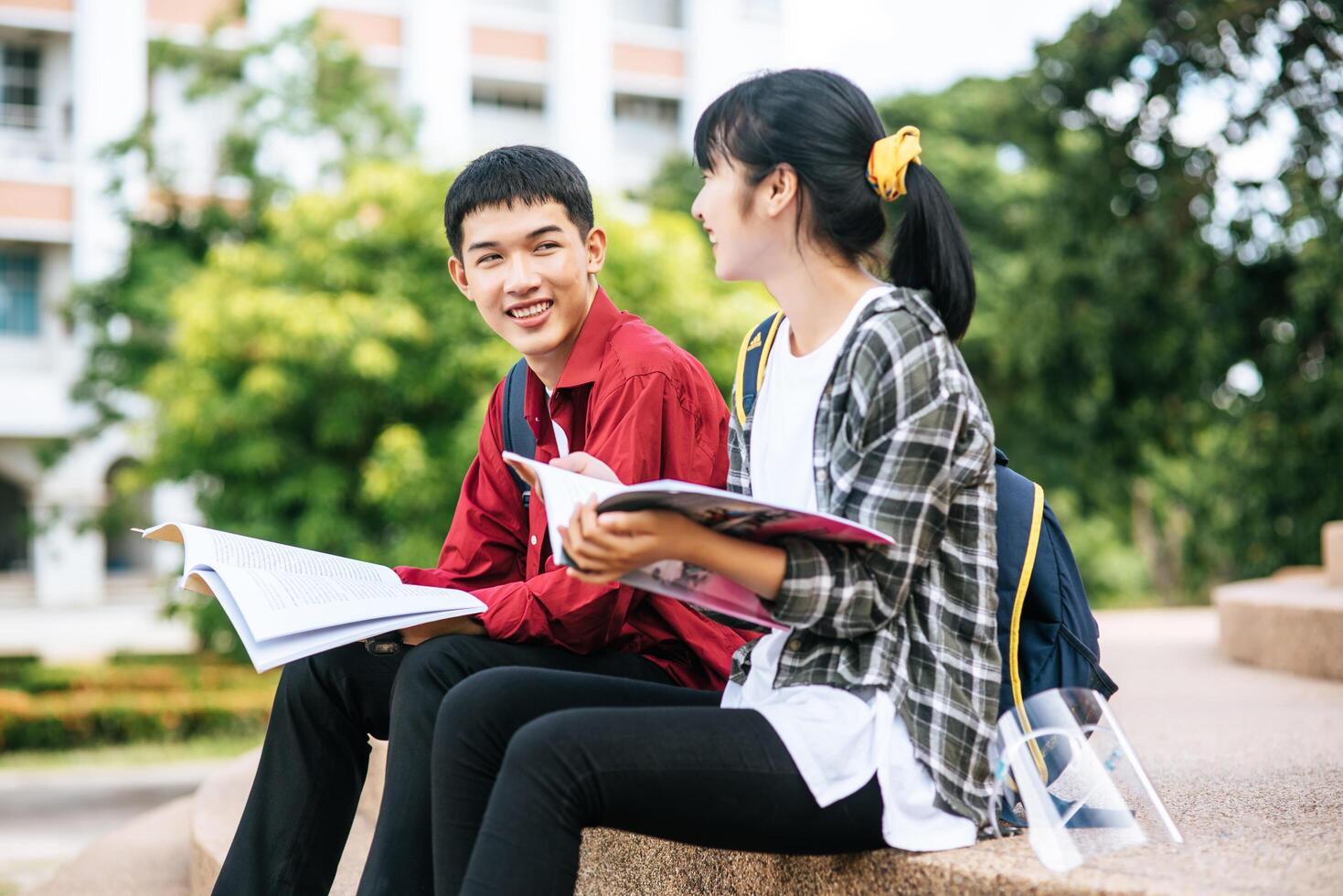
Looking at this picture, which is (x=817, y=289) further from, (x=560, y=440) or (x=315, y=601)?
(x=315, y=601)

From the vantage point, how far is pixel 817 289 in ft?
5.51

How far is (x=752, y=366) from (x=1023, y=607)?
19.6 inches

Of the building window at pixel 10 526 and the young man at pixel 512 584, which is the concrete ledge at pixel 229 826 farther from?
the building window at pixel 10 526

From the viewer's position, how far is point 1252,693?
3842mm

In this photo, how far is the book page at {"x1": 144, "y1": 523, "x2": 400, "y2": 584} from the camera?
68.7 inches

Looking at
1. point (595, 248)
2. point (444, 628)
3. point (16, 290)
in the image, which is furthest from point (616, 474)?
point (16, 290)

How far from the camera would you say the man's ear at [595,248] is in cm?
226

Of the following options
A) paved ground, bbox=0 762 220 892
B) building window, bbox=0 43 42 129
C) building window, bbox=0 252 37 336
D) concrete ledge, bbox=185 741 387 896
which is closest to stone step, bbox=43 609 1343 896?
concrete ledge, bbox=185 741 387 896

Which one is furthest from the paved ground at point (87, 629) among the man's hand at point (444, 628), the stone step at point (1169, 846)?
the man's hand at point (444, 628)

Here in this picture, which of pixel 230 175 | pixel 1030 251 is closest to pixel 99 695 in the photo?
pixel 230 175

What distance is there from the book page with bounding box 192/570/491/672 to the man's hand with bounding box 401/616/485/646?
43 mm

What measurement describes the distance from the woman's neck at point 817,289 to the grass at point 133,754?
7.70 m

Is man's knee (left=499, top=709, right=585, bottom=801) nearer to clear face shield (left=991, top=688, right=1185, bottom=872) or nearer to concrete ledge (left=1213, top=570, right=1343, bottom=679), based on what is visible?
clear face shield (left=991, top=688, right=1185, bottom=872)

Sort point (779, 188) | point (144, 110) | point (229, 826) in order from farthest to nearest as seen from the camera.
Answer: point (144, 110) → point (229, 826) → point (779, 188)
